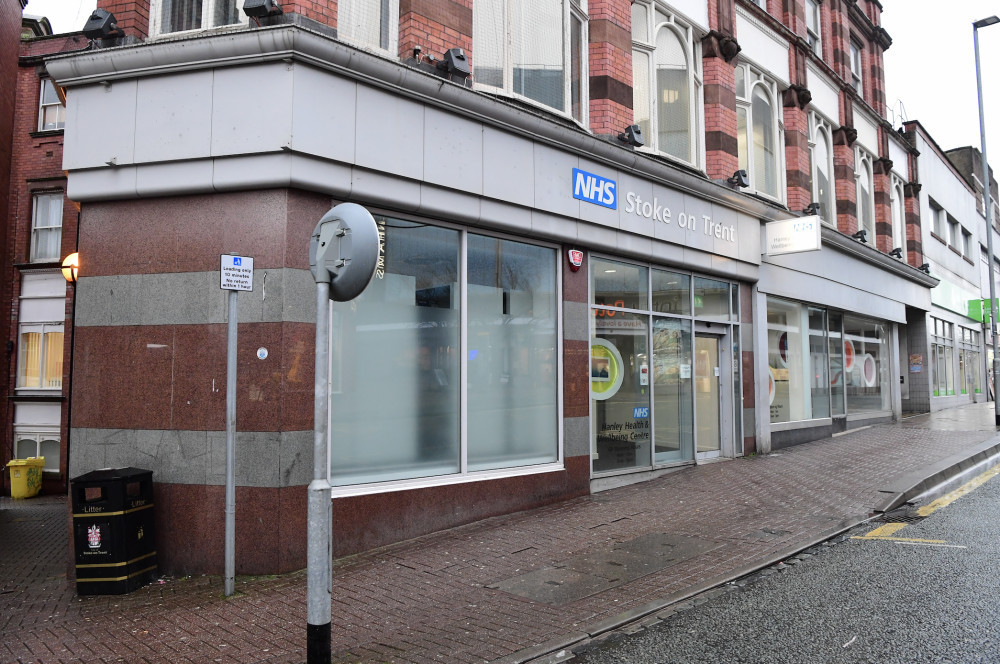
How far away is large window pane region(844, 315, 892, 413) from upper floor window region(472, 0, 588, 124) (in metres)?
11.1

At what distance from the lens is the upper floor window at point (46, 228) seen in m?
16.9

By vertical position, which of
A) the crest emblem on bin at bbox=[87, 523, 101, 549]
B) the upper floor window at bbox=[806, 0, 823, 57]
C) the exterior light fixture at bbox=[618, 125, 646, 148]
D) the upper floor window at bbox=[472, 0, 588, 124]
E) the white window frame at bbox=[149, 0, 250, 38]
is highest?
the upper floor window at bbox=[806, 0, 823, 57]

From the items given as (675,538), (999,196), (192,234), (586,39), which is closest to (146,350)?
(192,234)

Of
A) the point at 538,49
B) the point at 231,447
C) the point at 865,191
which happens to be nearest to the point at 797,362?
the point at 865,191

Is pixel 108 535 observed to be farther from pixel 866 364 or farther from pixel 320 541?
pixel 866 364

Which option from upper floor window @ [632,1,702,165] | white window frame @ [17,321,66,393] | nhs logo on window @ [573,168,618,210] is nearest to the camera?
nhs logo on window @ [573,168,618,210]

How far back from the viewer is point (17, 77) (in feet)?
57.2

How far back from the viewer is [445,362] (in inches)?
307

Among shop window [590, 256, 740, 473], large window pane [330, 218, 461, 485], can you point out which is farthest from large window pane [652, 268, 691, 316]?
large window pane [330, 218, 461, 485]

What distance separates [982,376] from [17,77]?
1479 inches

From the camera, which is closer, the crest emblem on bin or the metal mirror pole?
the metal mirror pole

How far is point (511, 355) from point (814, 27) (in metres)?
14.1

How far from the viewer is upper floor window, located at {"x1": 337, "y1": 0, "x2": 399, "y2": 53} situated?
7.45 meters

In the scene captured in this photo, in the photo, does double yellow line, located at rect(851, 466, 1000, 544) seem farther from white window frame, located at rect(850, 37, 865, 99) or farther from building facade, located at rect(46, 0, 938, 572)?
white window frame, located at rect(850, 37, 865, 99)
